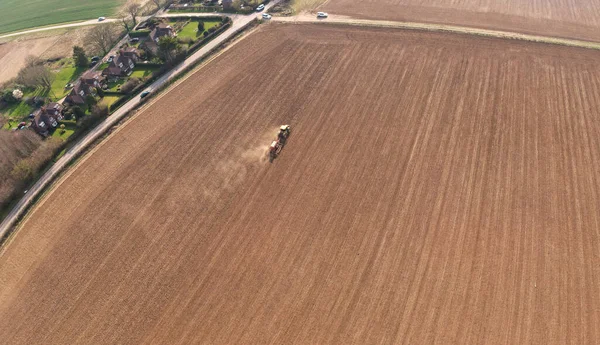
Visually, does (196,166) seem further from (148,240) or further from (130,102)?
(130,102)

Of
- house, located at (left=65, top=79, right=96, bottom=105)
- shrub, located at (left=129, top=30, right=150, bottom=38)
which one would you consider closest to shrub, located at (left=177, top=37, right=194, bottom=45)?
shrub, located at (left=129, top=30, right=150, bottom=38)

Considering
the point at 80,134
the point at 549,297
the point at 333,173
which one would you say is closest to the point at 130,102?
the point at 80,134

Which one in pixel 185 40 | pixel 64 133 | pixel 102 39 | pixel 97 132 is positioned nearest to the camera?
pixel 97 132

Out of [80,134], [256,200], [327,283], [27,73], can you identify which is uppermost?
[27,73]

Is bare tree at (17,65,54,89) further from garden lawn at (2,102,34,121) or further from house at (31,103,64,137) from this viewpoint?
house at (31,103,64,137)

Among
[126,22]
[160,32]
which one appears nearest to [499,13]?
[160,32]

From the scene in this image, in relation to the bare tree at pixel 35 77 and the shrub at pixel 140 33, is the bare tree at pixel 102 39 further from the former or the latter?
the bare tree at pixel 35 77

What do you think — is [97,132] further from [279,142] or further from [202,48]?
[279,142]
